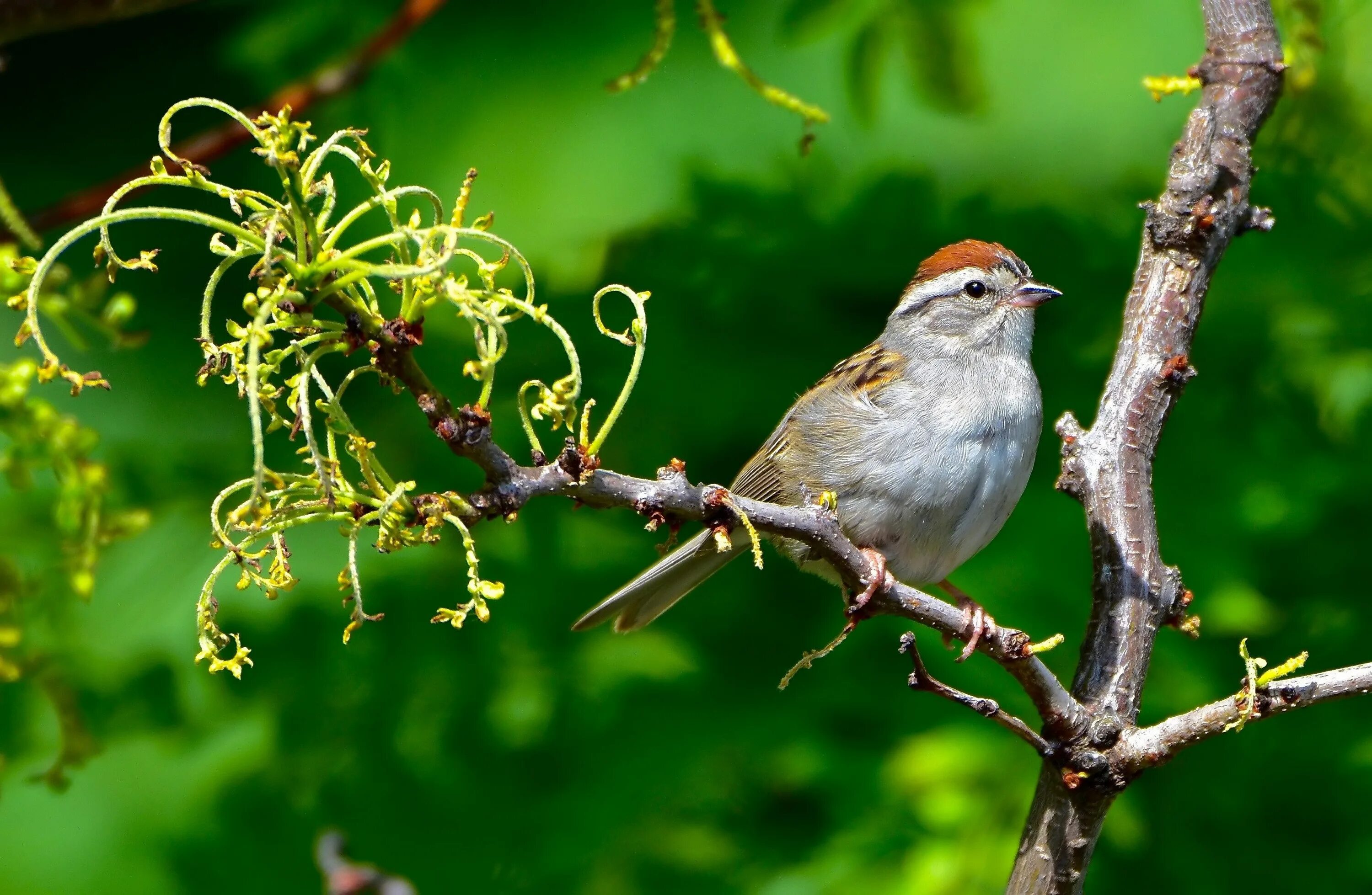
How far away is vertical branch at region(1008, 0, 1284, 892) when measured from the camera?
1959 mm

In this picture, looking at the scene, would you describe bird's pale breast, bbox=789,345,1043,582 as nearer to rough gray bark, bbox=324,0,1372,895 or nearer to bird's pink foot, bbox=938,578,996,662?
rough gray bark, bbox=324,0,1372,895

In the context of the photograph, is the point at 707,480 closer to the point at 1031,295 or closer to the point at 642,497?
the point at 1031,295

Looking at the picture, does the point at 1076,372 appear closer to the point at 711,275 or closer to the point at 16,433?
the point at 711,275

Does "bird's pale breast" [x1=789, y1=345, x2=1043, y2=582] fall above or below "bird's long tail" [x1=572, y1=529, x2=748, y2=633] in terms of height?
above

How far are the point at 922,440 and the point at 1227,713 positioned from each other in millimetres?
903

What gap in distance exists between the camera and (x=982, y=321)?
9.34 ft

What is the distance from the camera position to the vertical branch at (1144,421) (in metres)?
1.96

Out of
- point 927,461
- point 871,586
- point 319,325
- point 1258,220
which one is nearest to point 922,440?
point 927,461

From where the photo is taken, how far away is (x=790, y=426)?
272 cm

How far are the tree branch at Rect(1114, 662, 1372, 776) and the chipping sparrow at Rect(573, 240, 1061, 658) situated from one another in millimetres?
547

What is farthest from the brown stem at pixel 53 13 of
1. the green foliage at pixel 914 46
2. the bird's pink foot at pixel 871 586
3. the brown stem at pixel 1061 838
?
the brown stem at pixel 1061 838

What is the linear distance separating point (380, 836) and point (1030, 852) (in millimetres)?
1342

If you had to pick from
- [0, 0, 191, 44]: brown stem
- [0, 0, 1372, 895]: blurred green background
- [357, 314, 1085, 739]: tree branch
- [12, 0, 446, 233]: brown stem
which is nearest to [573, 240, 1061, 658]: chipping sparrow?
[0, 0, 1372, 895]: blurred green background

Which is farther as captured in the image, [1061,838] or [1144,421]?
[1144,421]
